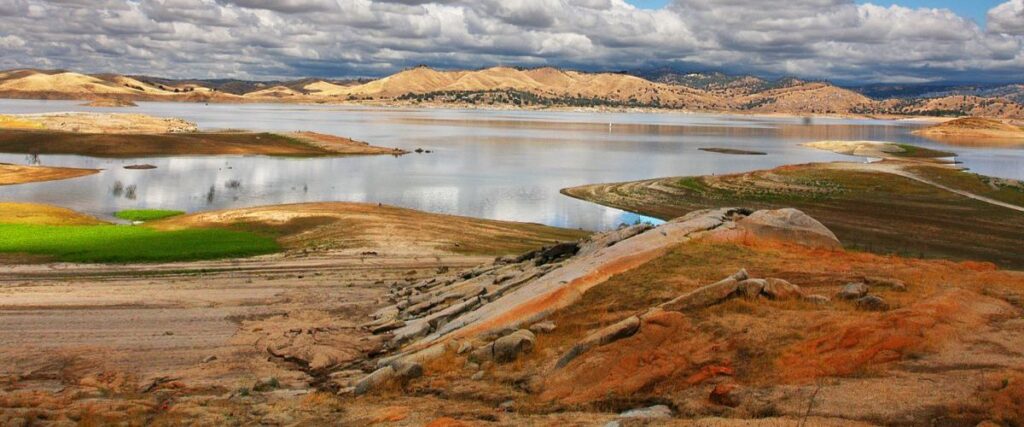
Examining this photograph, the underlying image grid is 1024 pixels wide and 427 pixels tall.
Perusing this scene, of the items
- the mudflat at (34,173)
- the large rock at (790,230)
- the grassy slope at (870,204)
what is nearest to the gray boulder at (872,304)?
the large rock at (790,230)

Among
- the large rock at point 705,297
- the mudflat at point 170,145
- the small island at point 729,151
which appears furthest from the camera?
the small island at point 729,151

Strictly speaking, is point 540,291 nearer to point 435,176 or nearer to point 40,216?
→ point 40,216

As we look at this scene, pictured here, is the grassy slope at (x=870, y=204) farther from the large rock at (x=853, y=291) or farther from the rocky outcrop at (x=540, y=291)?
the large rock at (x=853, y=291)

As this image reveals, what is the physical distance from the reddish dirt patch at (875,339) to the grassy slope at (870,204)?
83.4ft

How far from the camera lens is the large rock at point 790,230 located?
75.6 ft

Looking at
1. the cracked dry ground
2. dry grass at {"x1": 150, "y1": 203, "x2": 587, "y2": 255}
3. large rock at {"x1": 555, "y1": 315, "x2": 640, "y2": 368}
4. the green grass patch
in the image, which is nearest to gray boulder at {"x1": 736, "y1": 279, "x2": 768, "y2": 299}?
the cracked dry ground

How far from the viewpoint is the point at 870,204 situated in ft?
184

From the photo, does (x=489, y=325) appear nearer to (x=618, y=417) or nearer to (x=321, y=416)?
(x=321, y=416)

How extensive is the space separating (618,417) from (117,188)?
6245 cm

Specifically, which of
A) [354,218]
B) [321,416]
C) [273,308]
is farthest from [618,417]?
[354,218]

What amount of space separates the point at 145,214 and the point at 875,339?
4754 centimetres

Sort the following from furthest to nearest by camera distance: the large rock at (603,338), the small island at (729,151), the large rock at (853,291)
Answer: the small island at (729,151) → the large rock at (853,291) → the large rock at (603,338)

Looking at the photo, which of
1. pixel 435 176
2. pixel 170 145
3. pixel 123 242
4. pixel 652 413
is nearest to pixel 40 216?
pixel 123 242

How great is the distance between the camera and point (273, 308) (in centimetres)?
2333
